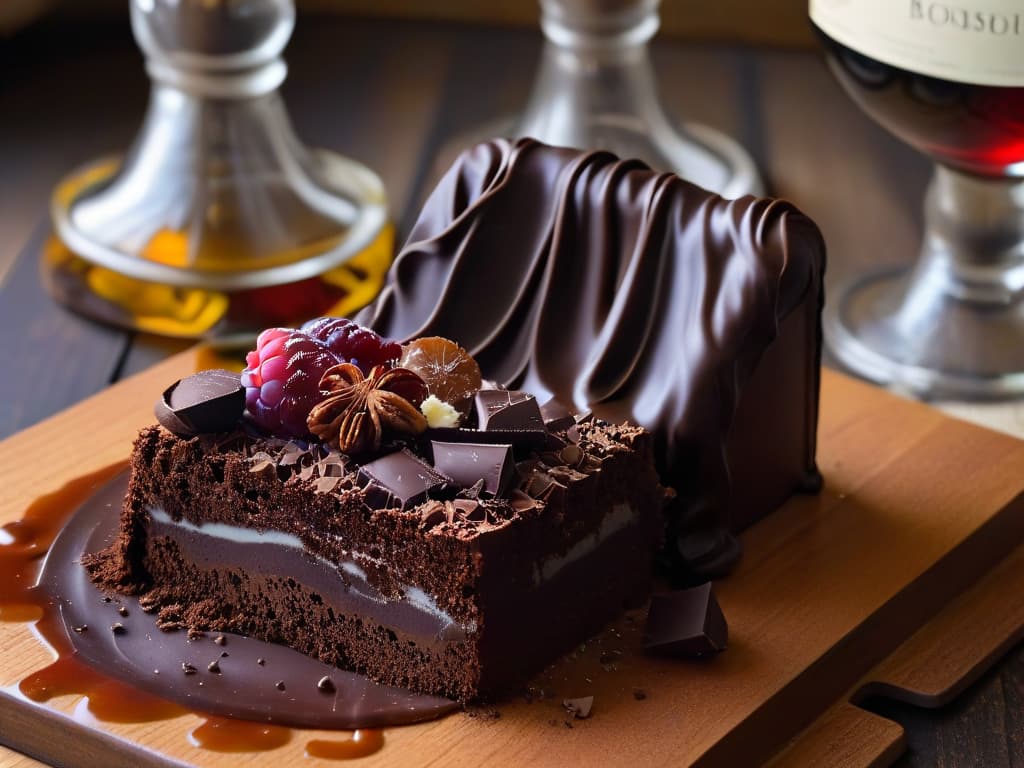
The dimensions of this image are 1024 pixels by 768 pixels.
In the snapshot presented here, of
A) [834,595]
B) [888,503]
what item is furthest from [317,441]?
[888,503]

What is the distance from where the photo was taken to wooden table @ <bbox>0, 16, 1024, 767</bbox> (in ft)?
9.66

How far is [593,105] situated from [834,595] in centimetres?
155

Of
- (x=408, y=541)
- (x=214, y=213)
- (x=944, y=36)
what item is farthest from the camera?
(x=214, y=213)

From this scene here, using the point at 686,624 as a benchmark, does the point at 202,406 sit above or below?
above

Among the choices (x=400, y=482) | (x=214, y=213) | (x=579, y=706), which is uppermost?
(x=400, y=482)

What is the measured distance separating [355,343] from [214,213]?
1.13m

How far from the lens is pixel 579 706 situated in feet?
6.14

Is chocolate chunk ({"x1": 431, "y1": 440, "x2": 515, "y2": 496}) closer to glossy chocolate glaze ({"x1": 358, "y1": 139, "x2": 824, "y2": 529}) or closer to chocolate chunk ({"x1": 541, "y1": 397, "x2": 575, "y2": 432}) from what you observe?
chocolate chunk ({"x1": 541, "y1": 397, "x2": 575, "y2": 432})

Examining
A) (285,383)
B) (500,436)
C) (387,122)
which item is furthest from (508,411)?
(387,122)

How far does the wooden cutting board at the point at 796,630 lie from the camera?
1.82 meters

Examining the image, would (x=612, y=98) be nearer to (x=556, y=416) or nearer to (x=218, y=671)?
(x=556, y=416)

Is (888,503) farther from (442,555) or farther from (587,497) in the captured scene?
(442,555)

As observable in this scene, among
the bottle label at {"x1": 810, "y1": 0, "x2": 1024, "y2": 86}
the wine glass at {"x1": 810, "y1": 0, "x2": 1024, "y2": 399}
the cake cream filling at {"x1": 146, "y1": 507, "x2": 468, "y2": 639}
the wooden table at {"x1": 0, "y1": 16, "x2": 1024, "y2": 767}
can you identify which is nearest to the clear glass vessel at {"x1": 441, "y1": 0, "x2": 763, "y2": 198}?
the wooden table at {"x1": 0, "y1": 16, "x2": 1024, "y2": 767}

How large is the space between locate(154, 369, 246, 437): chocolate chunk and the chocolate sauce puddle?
25 cm
